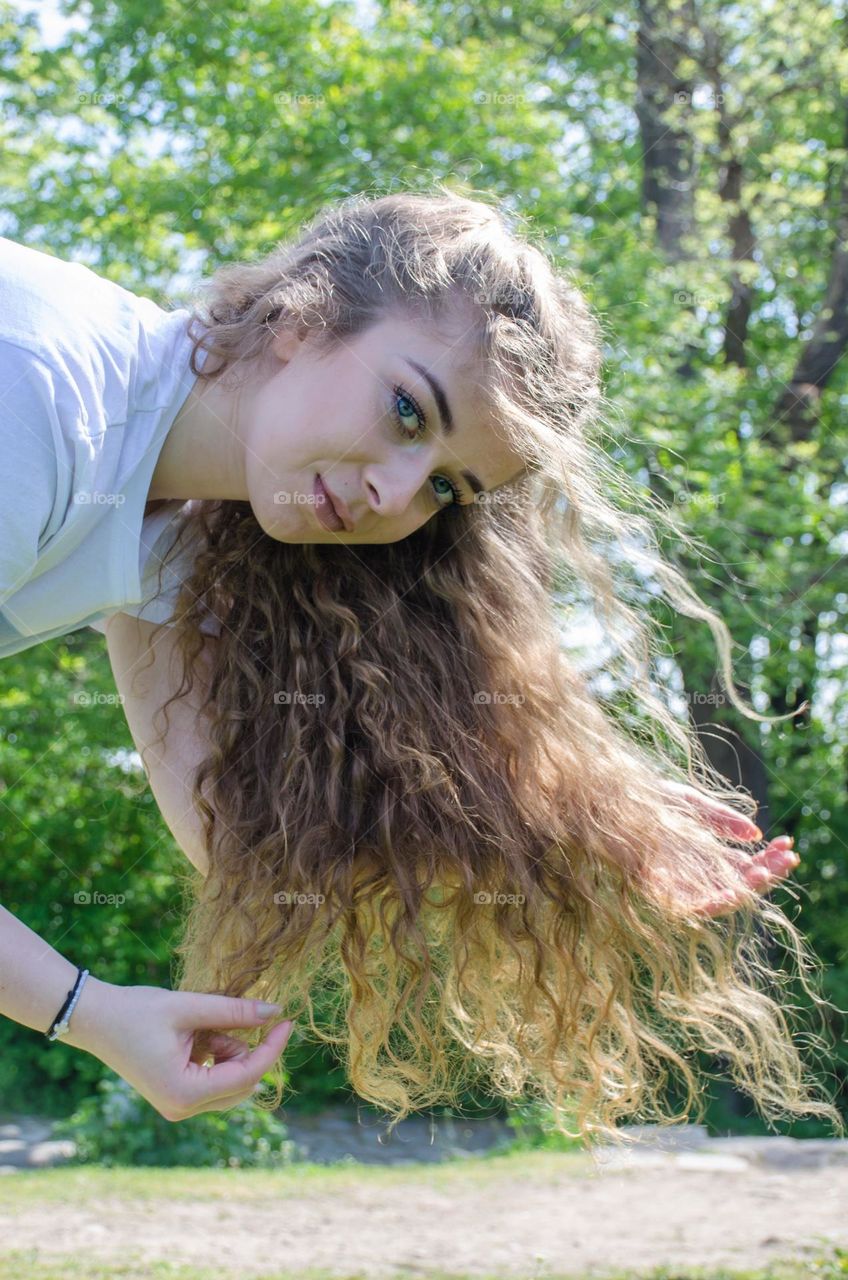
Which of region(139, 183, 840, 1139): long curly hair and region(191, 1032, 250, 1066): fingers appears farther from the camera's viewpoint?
region(139, 183, 840, 1139): long curly hair

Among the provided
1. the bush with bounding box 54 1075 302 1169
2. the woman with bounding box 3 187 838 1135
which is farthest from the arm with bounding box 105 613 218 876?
the bush with bounding box 54 1075 302 1169

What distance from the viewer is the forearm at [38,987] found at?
5.38ft

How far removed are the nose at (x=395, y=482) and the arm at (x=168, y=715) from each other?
0.49m

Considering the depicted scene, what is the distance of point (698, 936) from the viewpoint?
2.28m

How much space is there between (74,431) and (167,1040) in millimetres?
807

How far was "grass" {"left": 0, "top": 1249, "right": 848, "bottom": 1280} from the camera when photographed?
3.74 metres

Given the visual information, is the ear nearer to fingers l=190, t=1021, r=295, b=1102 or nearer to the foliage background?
fingers l=190, t=1021, r=295, b=1102

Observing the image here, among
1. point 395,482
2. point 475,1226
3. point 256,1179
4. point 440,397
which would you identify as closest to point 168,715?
point 395,482

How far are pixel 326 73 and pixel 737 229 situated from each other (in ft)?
Answer: 11.6

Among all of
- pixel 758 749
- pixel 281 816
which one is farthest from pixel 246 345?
pixel 758 749

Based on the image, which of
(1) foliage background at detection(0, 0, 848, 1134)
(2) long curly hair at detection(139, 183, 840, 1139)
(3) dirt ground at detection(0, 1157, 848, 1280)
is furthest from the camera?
(1) foliage background at detection(0, 0, 848, 1134)

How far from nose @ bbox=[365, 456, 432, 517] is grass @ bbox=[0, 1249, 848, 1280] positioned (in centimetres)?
279

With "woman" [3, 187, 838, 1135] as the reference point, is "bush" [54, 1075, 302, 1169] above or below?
below

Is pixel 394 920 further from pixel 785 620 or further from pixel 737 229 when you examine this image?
pixel 737 229
